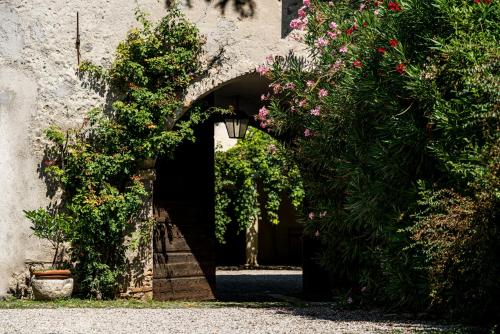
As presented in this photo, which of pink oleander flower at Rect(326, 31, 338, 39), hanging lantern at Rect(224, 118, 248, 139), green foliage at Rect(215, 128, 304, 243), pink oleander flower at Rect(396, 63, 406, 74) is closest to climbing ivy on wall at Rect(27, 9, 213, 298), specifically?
hanging lantern at Rect(224, 118, 248, 139)

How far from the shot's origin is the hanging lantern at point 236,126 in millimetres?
10703

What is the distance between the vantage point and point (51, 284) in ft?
28.3

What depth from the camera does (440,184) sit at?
20.3 ft

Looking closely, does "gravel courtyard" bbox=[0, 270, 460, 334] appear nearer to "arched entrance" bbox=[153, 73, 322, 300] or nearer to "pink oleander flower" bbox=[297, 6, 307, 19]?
"arched entrance" bbox=[153, 73, 322, 300]

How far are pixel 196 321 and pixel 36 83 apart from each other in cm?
398

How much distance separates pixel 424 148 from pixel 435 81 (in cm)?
55

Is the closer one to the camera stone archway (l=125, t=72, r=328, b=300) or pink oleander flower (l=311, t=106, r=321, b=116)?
pink oleander flower (l=311, t=106, r=321, b=116)

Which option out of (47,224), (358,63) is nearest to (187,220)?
(47,224)

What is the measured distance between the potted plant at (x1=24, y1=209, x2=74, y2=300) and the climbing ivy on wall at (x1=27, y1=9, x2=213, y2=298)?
0.06 metres

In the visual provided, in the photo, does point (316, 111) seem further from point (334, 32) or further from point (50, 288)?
point (50, 288)

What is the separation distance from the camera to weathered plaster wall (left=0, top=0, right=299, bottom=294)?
9047 millimetres

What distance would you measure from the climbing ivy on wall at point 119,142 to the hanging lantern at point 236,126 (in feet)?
3.09

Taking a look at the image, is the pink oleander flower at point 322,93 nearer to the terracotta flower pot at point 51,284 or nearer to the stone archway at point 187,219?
the stone archway at point 187,219

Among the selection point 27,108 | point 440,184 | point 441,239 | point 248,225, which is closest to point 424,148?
point 440,184
